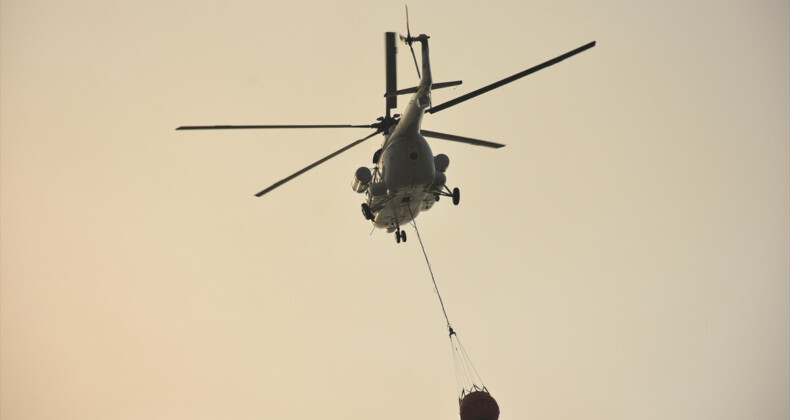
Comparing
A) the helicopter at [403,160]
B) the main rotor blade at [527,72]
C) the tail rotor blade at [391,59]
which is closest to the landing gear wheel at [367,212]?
the helicopter at [403,160]

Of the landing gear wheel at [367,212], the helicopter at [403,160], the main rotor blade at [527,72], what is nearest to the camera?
the main rotor blade at [527,72]

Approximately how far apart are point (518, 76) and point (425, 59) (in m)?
4.93

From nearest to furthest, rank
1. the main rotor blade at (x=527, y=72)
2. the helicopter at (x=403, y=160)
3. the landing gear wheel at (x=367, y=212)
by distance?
the main rotor blade at (x=527, y=72)
the helicopter at (x=403, y=160)
the landing gear wheel at (x=367, y=212)

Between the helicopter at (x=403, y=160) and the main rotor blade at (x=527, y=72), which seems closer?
the main rotor blade at (x=527, y=72)

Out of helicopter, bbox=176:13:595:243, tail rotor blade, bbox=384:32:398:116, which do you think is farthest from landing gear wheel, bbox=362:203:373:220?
tail rotor blade, bbox=384:32:398:116

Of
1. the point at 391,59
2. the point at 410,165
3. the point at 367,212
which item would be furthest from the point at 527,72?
the point at 367,212

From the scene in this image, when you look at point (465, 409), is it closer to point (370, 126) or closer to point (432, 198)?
point (432, 198)

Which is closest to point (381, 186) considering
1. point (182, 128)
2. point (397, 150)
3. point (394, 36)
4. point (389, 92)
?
point (397, 150)

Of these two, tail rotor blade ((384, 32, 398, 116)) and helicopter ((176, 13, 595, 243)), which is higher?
tail rotor blade ((384, 32, 398, 116))

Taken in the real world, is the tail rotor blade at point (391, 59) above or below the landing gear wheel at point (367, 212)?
above

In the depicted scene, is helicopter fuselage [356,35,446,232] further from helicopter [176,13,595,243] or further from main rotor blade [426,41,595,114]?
main rotor blade [426,41,595,114]

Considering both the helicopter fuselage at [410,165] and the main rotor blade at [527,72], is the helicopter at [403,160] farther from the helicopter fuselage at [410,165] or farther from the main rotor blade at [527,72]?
the main rotor blade at [527,72]

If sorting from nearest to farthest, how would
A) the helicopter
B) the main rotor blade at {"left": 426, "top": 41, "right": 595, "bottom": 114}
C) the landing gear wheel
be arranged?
the main rotor blade at {"left": 426, "top": 41, "right": 595, "bottom": 114}
the helicopter
the landing gear wheel

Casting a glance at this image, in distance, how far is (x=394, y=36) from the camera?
2431 centimetres
